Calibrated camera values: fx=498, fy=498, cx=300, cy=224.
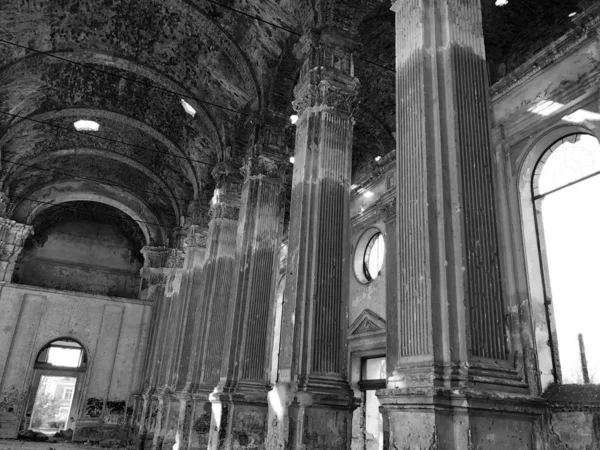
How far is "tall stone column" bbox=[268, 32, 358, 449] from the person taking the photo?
700 centimetres

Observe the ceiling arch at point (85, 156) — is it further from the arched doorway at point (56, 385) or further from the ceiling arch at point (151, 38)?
the arched doorway at point (56, 385)

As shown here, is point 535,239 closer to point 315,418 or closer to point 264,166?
point 315,418

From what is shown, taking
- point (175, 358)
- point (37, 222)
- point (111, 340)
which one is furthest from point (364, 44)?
point (37, 222)

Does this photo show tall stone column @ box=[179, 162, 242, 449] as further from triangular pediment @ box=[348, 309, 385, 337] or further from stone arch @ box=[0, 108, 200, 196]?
stone arch @ box=[0, 108, 200, 196]

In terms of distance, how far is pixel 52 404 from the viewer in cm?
3072

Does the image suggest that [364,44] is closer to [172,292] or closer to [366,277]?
[366,277]

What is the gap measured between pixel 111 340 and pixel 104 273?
408cm

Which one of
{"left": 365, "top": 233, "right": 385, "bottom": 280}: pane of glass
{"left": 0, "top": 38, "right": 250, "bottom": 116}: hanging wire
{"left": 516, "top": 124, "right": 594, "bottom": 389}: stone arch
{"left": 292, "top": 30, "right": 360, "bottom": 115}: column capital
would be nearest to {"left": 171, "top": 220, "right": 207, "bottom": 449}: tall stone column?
{"left": 0, "top": 38, "right": 250, "bottom": 116}: hanging wire

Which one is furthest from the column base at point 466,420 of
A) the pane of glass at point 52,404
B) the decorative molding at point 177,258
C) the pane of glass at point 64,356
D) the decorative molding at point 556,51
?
the pane of glass at point 52,404

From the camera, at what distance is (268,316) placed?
10539 mm

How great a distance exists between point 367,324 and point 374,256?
6.04 feet

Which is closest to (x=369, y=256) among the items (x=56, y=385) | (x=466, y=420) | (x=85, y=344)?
(x=466, y=420)

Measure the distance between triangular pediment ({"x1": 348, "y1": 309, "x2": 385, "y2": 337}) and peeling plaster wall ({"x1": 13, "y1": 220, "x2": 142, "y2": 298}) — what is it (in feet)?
51.8

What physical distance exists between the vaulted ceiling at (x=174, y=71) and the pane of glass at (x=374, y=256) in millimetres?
2978
